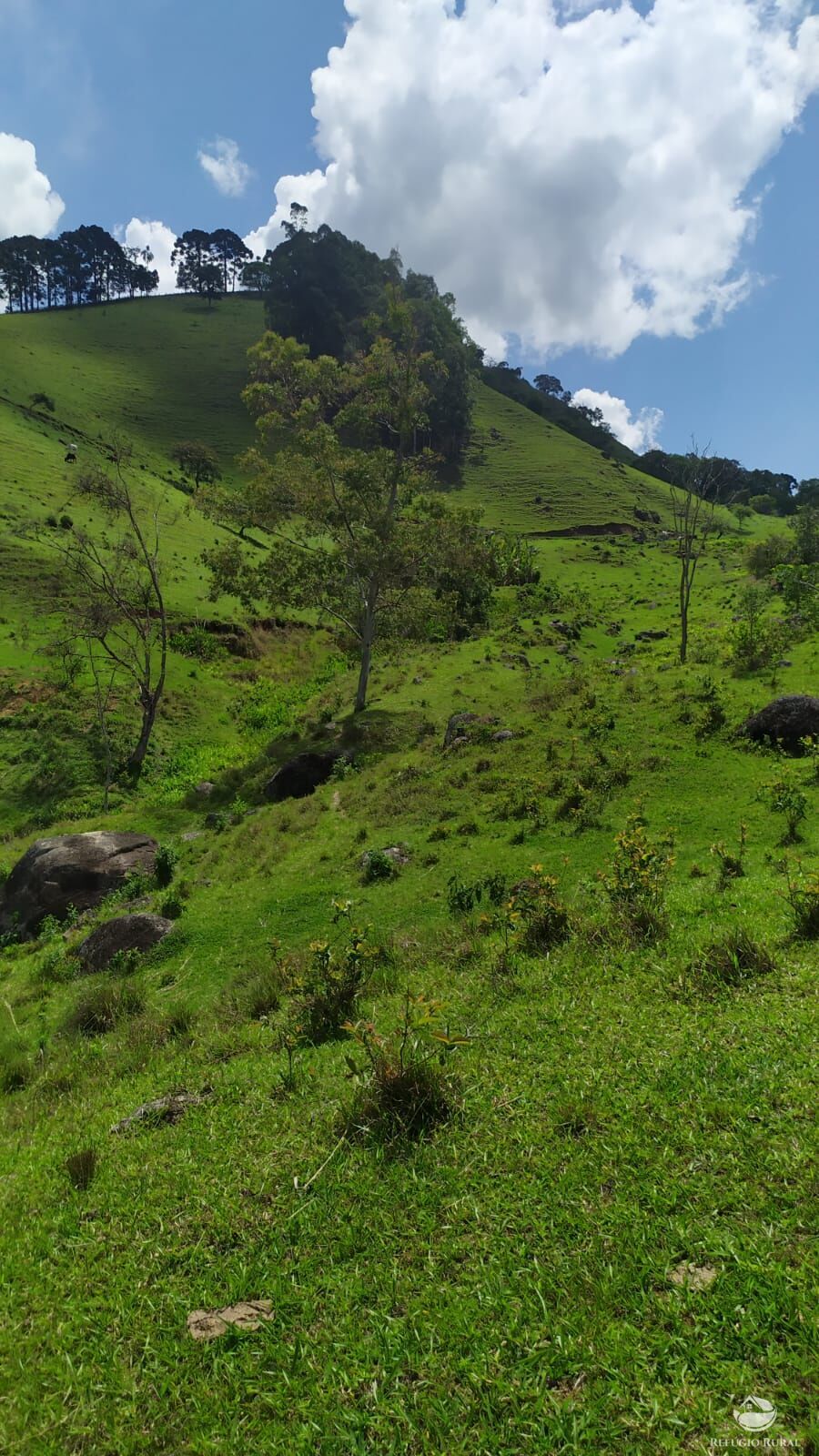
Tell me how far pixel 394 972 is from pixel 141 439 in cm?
10029

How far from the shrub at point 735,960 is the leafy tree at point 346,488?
77.2 feet

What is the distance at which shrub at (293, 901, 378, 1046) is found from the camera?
7.97 m

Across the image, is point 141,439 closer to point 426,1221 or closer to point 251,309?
point 251,309

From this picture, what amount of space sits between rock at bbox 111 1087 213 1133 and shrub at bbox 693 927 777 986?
5.78 meters

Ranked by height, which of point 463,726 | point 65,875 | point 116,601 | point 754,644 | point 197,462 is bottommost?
point 65,875

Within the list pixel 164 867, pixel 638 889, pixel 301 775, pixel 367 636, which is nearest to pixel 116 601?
pixel 367 636

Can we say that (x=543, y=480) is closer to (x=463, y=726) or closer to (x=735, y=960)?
(x=463, y=726)

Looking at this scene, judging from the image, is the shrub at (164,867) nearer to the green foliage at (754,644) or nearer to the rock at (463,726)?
the rock at (463,726)

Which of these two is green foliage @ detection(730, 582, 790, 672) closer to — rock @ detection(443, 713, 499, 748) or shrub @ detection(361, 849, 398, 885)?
rock @ detection(443, 713, 499, 748)

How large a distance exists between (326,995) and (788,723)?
14.7m

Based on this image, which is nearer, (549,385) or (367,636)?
(367,636)

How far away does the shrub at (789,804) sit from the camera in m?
11.6

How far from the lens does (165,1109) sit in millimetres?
6719

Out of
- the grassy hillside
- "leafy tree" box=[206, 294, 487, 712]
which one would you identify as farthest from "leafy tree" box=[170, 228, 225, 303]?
"leafy tree" box=[206, 294, 487, 712]
